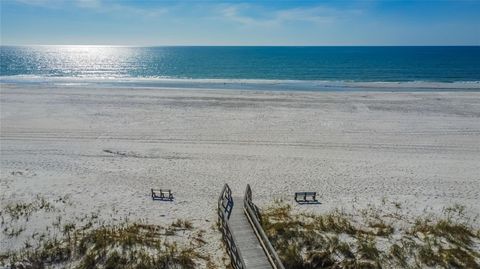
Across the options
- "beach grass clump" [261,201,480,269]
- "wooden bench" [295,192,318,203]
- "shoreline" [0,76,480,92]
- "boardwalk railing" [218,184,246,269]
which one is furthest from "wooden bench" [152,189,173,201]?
"shoreline" [0,76,480,92]

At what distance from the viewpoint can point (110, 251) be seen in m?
11.8

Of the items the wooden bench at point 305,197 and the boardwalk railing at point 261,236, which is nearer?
the boardwalk railing at point 261,236

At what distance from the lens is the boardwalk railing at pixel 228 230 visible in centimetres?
1069

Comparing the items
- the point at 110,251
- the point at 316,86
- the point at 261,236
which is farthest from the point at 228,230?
the point at 316,86

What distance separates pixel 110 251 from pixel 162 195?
4.67 m

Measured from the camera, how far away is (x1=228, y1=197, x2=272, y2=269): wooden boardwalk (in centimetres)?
1080

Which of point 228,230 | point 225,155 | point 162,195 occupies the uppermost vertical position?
point 225,155

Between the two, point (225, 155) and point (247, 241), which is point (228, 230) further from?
point (225, 155)

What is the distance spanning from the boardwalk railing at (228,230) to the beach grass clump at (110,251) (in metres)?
0.91

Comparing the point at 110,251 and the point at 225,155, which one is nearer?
the point at 110,251

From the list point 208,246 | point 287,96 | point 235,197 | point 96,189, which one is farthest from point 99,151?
point 287,96

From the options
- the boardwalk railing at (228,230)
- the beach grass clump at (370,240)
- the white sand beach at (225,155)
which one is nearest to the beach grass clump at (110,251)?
the boardwalk railing at (228,230)

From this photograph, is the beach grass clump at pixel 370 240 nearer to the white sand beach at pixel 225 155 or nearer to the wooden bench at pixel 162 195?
the white sand beach at pixel 225 155

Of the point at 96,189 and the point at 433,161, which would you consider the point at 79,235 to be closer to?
the point at 96,189
